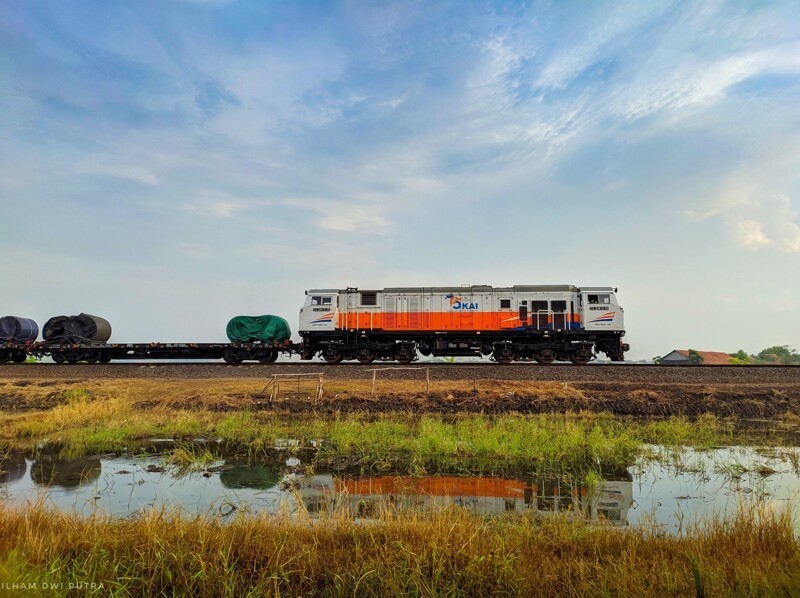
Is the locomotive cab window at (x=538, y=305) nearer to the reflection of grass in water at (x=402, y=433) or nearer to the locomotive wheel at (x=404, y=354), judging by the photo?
the locomotive wheel at (x=404, y=354)

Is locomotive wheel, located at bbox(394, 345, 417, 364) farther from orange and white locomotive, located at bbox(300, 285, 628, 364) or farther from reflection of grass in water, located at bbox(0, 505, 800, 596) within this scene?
reflection of grass in water, located at bbox(0, 505, 800, 596)

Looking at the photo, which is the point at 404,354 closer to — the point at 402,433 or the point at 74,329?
the point at 402,433

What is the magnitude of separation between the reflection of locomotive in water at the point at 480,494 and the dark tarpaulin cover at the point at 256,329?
18702 millimetres

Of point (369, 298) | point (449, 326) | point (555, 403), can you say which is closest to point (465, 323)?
point (449, 326)

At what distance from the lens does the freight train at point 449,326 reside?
24.5m

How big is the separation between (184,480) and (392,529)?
16.6ft

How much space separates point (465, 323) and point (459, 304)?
1.04 meters

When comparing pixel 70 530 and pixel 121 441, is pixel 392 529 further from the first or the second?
pixel 121 441

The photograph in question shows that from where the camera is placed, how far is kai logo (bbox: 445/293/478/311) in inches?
986

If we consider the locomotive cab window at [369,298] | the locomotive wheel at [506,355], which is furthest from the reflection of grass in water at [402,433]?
the locomotive cab window at [369,298]

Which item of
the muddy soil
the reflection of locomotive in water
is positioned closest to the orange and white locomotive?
the muddy soil

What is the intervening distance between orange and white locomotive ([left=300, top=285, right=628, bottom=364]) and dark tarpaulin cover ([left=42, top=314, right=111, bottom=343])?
13.2 m

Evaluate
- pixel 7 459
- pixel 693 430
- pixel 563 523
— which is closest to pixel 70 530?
pixel 563 523

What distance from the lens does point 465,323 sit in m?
25.0
